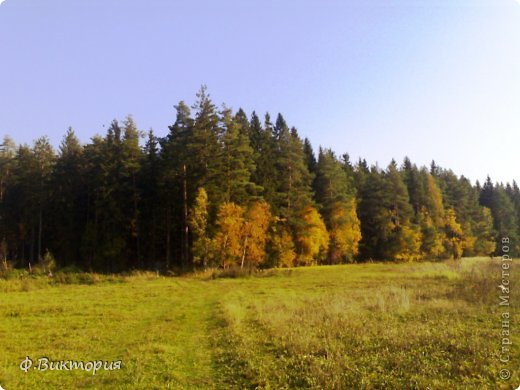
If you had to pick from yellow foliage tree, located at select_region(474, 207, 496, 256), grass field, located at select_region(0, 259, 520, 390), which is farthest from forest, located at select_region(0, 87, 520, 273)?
grass field, located at select_region(0, 259, 520, 390)

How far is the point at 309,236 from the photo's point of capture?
5109 centimetres

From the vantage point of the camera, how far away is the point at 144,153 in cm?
5578

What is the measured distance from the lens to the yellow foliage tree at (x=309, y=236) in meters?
50.7

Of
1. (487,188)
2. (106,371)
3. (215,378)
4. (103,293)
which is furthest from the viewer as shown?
(487,188)

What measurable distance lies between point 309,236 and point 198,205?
64.6 feet

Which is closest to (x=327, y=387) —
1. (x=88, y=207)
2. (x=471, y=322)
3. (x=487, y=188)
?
(x=471, y=322)

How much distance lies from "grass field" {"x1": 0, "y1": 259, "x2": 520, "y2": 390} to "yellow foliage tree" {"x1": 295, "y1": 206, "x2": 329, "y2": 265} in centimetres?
3084

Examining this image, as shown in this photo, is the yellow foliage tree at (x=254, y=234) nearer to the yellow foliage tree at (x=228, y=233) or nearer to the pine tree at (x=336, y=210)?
the yellow foliage tree at (x=228, y=233)

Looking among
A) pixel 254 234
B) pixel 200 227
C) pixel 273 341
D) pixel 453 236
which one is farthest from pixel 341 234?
pixel 273 341

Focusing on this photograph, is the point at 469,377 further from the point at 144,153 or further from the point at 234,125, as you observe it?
the point at 144,153

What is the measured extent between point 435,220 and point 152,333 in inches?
2703

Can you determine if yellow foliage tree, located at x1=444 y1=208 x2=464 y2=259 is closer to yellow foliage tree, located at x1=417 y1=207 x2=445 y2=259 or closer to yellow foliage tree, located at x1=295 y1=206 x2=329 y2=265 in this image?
yellow foliage tree, located at x1=417 y1=207 x2=445 y2=259

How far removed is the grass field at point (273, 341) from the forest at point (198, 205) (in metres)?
21.6

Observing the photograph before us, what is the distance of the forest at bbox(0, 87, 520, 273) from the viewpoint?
138 feet
